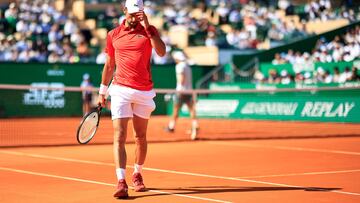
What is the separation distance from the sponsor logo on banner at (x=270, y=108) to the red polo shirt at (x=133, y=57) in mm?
18157

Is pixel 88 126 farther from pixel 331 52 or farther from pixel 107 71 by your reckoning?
pixel 331 52

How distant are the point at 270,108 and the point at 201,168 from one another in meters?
16.1

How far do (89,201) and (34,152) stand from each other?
277 inches

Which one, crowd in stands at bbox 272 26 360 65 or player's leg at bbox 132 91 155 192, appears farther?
crowd in stands at bbox 272 26 360 65

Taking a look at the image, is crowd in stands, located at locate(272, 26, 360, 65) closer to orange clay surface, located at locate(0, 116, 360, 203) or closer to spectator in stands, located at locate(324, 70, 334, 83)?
spectator in stands, located at locate(324, 70, 334, 83)

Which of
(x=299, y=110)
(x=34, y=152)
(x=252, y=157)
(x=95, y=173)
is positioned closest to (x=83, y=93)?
(x=299, y=110)

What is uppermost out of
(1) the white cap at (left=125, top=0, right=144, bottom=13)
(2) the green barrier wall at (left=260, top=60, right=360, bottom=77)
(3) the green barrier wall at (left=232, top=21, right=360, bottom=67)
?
(3) the green barrier wall at (left=232, top=21, right=360, bottom=67)

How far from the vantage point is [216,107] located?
97.6 ft

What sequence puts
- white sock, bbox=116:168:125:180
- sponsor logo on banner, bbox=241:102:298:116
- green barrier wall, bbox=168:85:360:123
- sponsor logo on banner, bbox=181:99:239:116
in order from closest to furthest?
white sock, bbox=116:168:125:180 < green barrier wall, bbox=168:85:360:123 < sponsor logo on banner, bbox=241:102:298:116 < sponsor logo on banner, bbox=181:99:239:116

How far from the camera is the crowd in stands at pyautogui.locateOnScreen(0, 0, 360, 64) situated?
33.1m

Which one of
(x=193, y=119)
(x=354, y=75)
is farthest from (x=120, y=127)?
(x=354, y=75)

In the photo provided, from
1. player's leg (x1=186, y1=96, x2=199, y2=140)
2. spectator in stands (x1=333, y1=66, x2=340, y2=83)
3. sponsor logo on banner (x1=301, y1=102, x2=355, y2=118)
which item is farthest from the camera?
spectator in stands (x1=333, y1=66, x2=340, y2=83)

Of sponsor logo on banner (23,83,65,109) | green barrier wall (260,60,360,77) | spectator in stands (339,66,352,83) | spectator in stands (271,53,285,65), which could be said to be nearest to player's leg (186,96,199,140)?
spectator in stands (339,66,352,83)

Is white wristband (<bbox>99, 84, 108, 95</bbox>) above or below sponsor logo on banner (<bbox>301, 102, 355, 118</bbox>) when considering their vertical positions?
above
